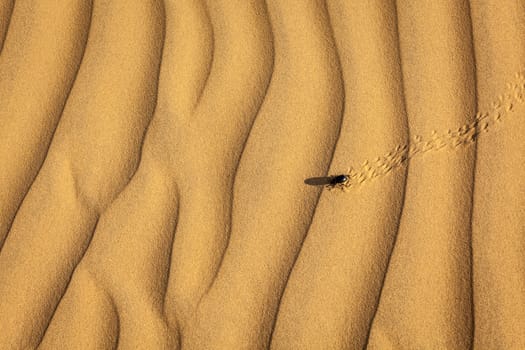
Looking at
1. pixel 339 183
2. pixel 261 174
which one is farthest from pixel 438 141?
pixel 261 174

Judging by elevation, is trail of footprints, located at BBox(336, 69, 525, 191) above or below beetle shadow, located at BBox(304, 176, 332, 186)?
above

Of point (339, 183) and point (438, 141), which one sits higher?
point (438, 141)

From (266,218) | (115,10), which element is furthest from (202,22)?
(266,218)

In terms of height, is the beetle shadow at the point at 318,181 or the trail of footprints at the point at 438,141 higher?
the trail of footprints at the point at 438,141

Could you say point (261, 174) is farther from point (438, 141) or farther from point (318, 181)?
point (438, 141)

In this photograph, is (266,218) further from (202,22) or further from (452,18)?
(452,18)

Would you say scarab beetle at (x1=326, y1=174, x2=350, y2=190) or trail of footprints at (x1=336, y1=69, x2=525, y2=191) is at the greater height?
trail of footprints at (x1=336, y1=69, x2=525, y2=191)

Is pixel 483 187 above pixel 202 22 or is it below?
below
